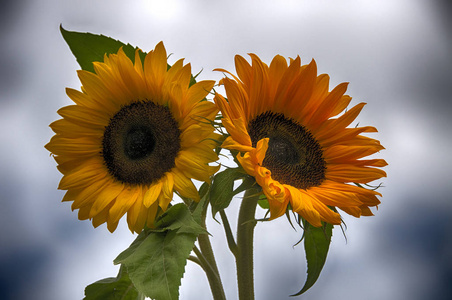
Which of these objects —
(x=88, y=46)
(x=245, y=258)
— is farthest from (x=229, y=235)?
(x=88, y=46)

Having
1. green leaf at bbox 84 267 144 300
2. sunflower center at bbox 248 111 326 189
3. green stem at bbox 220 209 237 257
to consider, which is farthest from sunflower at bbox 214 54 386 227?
green leaf at bbox 84 267 144 300

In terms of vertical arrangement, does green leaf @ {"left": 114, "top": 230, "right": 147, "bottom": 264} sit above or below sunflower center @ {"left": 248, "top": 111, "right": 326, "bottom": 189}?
below

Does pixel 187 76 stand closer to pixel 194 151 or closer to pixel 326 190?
pixel 194 151

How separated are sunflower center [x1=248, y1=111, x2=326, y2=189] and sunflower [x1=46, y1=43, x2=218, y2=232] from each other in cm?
9

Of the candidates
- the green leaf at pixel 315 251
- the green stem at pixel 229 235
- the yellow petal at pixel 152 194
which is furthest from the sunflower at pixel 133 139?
the green leaf at pixel 315 251

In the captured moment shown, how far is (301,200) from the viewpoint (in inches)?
23.9

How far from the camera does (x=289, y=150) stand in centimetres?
75

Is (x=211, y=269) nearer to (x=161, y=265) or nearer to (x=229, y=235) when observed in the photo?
(x=229, y=235)

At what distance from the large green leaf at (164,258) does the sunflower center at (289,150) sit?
131 mm

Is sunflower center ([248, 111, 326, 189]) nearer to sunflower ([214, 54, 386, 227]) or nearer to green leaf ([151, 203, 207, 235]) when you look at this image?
sunflower ([214, 54, 386, 227])

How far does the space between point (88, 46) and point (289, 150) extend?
32 cm

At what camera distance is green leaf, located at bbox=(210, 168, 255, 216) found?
655 mm

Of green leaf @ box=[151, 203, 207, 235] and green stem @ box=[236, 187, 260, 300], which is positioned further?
green stem @ box=[236, 187, 260, 300]

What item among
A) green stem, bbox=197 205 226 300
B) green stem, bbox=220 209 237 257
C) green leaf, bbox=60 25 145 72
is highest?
green leaf, bbox=60 25 145 72
